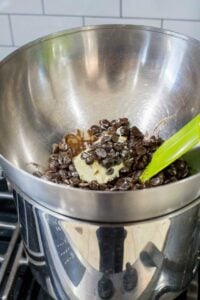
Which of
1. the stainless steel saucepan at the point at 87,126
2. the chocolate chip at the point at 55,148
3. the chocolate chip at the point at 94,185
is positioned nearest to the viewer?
the stainless steel saucepan at the point at 87,126

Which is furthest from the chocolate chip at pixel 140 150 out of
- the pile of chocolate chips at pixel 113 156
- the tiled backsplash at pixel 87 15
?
the tiled backsplash at pixel 87 15

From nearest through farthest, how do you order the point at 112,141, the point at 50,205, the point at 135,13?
1. the point at 50,205
2. the point at 112,141
3. the point at 135,13

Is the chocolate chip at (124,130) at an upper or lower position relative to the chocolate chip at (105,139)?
lower

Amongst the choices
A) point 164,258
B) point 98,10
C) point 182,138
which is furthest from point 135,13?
point 164,258

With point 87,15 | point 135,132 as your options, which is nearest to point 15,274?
point 135,132

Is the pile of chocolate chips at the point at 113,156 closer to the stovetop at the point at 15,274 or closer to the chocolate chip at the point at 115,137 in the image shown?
the chocolate chip at the point at 115,137

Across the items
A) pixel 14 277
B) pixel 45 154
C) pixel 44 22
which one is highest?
pixel 44 22

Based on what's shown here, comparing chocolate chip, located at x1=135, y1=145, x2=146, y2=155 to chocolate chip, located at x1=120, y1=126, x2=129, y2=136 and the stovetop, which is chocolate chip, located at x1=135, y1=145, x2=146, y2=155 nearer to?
chocolate chip, located at x1=120, y1=126, x2=129, y2=136

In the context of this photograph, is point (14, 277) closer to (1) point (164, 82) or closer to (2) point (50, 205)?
(2) point (50, 205)
